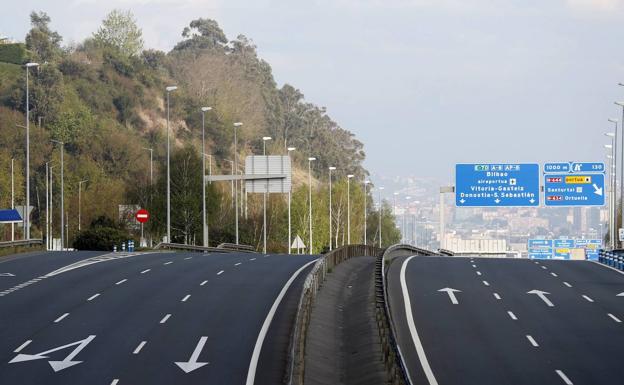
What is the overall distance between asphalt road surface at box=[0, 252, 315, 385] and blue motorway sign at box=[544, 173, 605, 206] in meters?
38.0

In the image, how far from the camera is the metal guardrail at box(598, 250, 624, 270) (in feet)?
196

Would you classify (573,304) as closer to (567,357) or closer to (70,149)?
(567,357)

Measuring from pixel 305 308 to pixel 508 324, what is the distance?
22.6ft

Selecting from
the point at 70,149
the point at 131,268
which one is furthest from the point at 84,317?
the point at 70,149

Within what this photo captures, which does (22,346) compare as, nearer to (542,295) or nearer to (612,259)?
(542,295)

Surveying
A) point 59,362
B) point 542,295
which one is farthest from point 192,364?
point 542,295

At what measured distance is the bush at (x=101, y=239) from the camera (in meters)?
81.9

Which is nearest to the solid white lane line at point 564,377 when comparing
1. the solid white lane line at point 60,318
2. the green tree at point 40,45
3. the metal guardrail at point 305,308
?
the metal guardrail at point 305,308

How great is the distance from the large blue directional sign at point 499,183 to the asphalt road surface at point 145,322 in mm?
35353

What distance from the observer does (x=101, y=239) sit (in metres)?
82.0

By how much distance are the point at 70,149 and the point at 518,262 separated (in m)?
96.7

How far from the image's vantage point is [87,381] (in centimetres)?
2542

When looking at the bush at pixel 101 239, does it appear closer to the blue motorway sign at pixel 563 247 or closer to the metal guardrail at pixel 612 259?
the metal guardrail at pixel 612 259

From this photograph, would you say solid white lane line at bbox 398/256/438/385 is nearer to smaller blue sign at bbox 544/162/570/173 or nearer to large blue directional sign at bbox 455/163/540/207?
large blue directional sign at bbox 455/163/540/207
